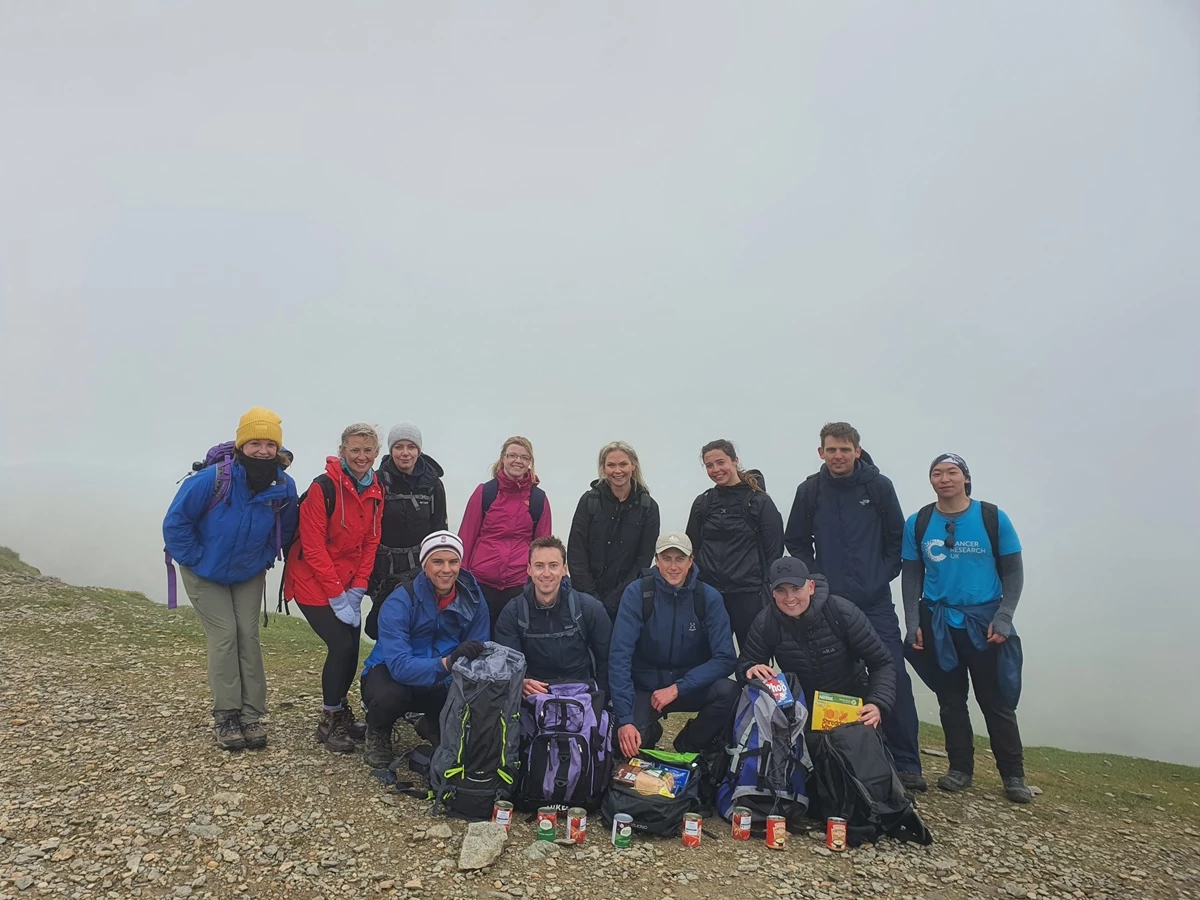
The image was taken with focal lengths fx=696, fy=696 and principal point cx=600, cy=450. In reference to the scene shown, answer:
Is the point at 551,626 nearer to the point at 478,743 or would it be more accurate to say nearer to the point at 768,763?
the point at 478,743

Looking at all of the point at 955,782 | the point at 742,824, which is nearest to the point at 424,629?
the point at 742,824

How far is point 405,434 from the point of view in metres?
9.55

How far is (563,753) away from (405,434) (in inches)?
183

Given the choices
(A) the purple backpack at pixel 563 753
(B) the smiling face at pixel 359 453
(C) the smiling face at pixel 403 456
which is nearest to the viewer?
(A) the purple backpack at pixel 563 753

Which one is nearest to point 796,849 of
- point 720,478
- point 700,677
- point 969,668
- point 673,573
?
point 700,677

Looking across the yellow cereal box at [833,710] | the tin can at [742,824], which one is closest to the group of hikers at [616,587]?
the yellow cereal box at [833,710]

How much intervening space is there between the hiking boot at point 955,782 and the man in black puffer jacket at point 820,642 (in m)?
2.32

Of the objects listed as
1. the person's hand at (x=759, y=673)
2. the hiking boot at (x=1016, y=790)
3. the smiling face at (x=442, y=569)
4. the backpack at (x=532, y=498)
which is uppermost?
the backpack at (x=532, y=498)

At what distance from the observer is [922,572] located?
374 inches

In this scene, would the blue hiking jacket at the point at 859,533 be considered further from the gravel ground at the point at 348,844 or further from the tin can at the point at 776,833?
the tin can at the point at 776,833

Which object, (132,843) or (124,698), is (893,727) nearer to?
(132,843)

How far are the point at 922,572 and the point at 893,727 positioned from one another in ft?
6.86

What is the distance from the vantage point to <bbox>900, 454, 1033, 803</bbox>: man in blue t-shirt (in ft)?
29.3

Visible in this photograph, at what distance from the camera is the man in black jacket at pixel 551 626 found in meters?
8.42
